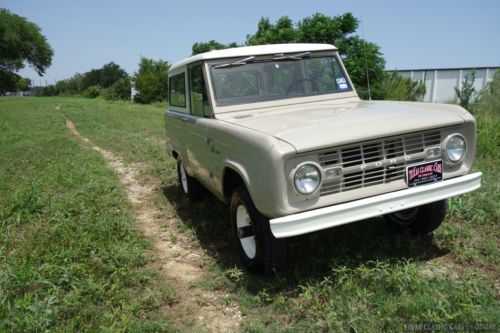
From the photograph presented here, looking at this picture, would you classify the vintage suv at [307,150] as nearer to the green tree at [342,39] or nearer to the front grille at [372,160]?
the front grille at [372,160]

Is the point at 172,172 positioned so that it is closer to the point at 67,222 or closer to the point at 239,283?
the point at 67,222

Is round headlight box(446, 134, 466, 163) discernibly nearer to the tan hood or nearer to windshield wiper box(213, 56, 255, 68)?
the tan hood

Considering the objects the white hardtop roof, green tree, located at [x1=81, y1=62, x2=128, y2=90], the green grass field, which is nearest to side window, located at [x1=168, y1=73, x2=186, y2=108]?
the white hardtop roof

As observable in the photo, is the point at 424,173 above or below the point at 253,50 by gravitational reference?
below

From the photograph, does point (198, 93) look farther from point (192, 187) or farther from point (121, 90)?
point (121, 90)

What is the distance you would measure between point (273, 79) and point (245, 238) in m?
1.63

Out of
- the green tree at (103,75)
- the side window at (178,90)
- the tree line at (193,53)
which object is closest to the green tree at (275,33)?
the tree line at (193,53)

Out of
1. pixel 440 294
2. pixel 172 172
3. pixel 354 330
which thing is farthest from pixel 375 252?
pixel 172 172

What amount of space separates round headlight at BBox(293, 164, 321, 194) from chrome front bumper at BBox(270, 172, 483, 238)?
0.15 metres

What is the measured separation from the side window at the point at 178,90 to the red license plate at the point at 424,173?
283 cm

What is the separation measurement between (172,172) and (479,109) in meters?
7.50

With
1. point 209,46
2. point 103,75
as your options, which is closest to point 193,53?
point 209,46

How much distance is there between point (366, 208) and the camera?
9.41 ft

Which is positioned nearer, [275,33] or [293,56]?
[293,56]
